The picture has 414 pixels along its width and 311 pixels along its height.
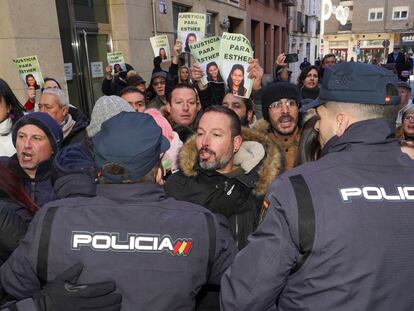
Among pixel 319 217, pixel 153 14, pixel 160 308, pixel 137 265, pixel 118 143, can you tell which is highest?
pixel 153 14

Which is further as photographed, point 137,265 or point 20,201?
point 20,201

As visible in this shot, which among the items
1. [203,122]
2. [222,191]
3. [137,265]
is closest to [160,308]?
[137,265]

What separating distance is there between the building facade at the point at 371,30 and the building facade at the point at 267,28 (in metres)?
18.1

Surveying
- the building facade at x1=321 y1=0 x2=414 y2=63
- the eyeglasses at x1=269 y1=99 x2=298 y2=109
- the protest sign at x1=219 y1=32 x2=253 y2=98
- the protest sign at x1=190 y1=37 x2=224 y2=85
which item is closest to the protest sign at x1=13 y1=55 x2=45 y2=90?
the protest sign at x1=190 y1=37 x2=224 y2=85

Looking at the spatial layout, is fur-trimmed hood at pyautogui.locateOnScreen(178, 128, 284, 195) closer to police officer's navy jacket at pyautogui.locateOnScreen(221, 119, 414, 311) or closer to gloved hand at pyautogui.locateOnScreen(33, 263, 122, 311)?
police officer's navy jacket at pyautogui.locateOnScreen(221, 119, 414, 311)

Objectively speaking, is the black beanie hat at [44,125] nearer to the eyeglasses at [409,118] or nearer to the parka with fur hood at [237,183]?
the parka with fur hood at [237,183]

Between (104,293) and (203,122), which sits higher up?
(203,122)

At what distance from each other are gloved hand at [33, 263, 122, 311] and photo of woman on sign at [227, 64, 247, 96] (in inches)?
109

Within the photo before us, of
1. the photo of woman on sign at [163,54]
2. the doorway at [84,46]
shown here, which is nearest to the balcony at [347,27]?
the doorway at [84,46]

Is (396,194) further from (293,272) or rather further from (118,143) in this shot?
(118,143)

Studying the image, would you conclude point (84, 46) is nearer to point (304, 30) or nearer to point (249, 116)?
point (249, 116)

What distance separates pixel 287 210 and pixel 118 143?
0.69m

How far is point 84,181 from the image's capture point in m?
1.58

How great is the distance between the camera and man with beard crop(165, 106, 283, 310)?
6.75 ft
